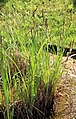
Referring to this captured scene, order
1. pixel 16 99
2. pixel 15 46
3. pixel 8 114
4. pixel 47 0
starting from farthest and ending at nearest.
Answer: pixel 47 0 → pixel 15 46 → pixel 16 99 → pixel 8 114

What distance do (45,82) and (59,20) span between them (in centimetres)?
362

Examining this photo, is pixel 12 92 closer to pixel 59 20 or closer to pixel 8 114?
pixel 8 114

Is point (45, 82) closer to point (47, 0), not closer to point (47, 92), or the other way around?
point (47, 92)

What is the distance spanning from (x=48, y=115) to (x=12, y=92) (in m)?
0.41

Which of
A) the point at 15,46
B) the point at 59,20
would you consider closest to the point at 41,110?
the point at 15,46

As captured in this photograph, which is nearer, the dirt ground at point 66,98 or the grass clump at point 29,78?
the grass clump at point 29,78

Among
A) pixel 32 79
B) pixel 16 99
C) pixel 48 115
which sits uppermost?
pixel 32 79

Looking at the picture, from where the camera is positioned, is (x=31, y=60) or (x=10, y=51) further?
(x=10, y=51)

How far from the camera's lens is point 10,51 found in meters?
3.19

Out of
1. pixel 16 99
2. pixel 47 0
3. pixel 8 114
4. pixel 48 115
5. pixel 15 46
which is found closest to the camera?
pixel 8 114

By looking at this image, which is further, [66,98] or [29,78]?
[66,98]

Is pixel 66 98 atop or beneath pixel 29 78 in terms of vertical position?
beneath

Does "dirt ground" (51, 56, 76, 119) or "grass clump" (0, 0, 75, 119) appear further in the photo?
"dirt ground" (51, 56, 76, 119)

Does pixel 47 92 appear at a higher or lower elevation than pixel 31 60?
lower
